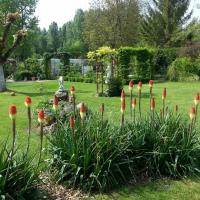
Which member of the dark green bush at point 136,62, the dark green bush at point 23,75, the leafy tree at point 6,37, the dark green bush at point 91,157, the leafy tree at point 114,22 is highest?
the leafy tree at point 114,22

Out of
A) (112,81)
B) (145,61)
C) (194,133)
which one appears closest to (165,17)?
(145,61)

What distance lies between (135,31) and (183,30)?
560cm

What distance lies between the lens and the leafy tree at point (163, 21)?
158 feet

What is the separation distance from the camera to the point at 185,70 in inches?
1138

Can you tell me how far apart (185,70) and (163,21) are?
21311 mm

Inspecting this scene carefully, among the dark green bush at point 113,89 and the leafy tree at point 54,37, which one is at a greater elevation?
the leafy tree at point 54,37

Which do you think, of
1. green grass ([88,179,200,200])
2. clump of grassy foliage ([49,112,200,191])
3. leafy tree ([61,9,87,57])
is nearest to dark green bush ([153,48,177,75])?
clump of grassy foliage ([49,112,200,191])

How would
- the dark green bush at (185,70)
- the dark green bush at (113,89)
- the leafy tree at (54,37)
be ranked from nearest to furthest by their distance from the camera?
the dark green bush at (113,89)
the dark green bush at (185,70)
the leafy tree at (54,37)

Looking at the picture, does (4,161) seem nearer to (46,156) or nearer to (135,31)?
(46,156)

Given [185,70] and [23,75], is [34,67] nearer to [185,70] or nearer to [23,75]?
[23,75]

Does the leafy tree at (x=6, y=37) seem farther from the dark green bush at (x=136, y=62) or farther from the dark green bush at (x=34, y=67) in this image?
the dark green bush at (x=34, y=67)

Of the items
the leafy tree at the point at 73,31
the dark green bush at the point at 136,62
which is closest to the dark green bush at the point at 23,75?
the dark green bush at the point at 136,62

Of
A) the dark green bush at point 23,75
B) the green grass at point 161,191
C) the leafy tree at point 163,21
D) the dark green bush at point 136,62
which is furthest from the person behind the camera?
the leafy tree at point 163,21

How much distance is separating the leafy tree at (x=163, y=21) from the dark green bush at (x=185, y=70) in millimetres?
18350
